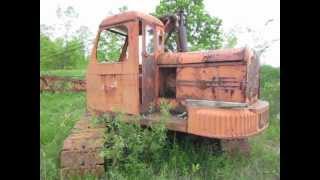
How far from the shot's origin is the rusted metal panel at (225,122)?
→ 2971mm

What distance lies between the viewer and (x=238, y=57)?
3121mm

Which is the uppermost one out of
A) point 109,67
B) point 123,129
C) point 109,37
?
point 109,37

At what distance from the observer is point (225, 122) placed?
2.97 m

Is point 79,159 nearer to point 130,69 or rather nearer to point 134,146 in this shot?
point 134,146

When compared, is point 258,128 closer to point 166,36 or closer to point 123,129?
point 123,129

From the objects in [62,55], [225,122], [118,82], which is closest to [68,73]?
[62,55]

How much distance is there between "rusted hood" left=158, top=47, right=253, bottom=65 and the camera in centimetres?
312

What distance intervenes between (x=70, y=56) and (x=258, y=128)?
6.05 meters

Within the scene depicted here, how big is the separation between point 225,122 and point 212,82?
18.7 inches

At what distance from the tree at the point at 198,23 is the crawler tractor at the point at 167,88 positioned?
7.36 feet

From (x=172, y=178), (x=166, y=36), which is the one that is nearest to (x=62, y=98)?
(x=166, y=36)

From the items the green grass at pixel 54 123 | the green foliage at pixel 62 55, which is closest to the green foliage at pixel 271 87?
the green grass at pixel 54 123
